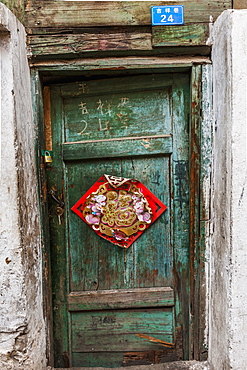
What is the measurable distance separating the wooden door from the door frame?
0.22 feet

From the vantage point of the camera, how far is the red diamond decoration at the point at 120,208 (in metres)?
1.80

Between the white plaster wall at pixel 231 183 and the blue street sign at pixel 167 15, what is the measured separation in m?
0.22

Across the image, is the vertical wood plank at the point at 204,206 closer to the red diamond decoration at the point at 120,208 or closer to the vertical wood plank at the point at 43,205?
the red diamond decoration at the point at 120,208

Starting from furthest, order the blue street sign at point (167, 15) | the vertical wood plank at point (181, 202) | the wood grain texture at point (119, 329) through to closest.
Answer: the wood grain texture at point (119, 329) < the vertical wood plank at point (181, 202) < the blue street sign at point (167, 15)

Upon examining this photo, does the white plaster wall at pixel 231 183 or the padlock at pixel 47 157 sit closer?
the white plaster wall at pixel 231 183

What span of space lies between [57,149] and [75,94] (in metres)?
0.38

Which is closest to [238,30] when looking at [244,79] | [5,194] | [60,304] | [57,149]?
[244,79]

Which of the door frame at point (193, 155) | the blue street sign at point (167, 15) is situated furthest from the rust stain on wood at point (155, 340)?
the blue street sign at point (167, 15)

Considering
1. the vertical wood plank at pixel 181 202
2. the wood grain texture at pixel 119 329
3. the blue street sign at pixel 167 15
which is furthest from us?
the wood grain texture at pixel 119 329

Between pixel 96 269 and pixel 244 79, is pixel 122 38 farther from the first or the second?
pixel 96 269

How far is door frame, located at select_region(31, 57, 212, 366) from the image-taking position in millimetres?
1646

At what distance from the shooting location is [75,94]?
1768 millimetres

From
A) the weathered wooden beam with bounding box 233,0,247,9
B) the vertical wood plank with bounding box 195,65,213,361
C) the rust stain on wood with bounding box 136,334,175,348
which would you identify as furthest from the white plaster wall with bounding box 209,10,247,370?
the rust stain on wood with bounding box 136,334,175,348

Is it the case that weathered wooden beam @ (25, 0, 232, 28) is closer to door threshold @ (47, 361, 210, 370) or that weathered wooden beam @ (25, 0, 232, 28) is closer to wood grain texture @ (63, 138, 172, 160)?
wood grain texture @ (63, 138, 172, 160)
